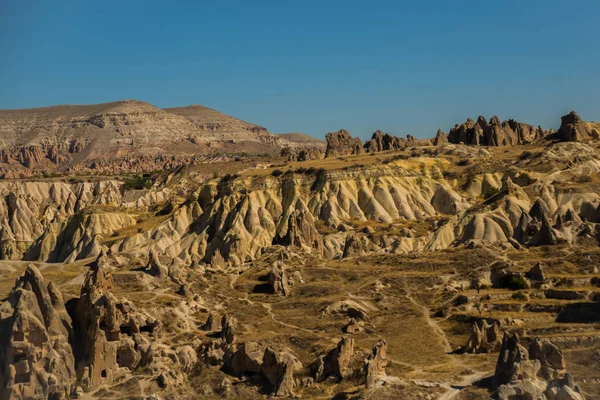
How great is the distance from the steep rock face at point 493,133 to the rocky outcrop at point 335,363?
12105 centimetres

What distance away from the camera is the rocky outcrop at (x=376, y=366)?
152ft

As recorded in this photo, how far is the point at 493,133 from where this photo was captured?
16488 centimetres

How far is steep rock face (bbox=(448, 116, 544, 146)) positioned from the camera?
165m

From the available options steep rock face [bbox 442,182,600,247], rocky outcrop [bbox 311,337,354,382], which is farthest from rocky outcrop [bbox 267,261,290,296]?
steep rock face [bbox 442,182,600,247]

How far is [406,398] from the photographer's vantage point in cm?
4412

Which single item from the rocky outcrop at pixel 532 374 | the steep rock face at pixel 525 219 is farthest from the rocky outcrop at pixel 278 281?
the rocky outcrop at pixel 532 374

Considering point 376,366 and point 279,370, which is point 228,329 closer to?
point 279,370

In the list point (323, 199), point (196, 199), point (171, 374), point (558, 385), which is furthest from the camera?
point (196, 199)

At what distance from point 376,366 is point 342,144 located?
129345 mm

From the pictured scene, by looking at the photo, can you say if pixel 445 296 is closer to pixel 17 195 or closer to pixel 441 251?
pixel 441 251

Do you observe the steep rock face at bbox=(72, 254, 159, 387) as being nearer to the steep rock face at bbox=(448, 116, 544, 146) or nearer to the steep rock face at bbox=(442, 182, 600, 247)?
the steep rock face at bbox=(442, 182, 600, 247)

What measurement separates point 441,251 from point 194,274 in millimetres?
23521

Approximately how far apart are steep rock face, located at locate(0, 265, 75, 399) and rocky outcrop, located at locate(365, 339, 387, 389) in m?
16.9

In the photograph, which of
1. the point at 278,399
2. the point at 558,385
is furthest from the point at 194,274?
the point at 558,385
